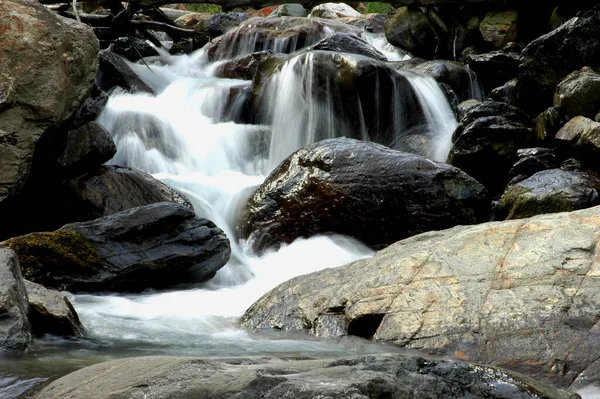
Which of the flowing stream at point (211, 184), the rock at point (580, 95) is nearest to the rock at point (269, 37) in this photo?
the flowing stream at point (211, 184)

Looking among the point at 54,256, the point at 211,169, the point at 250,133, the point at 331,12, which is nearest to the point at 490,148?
the point at 250,133

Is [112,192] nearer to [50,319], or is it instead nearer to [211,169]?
[211,169]

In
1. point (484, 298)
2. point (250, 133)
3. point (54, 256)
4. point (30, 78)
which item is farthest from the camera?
point (250, 133)

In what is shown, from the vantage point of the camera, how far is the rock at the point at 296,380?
2.37 m

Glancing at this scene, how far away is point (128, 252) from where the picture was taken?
670 cm

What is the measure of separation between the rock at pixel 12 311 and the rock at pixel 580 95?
327 inches

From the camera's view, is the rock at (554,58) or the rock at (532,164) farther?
the rock at (554,58)

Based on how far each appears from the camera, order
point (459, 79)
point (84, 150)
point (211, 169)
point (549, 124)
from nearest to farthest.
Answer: point (84, 150) < point (549, 124) < point (211, 169) < point (459, 79)

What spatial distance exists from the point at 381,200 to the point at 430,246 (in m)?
3.23

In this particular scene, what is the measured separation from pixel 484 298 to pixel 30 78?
5.27 meters

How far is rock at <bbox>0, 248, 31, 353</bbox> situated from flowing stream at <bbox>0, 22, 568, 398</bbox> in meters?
0.11

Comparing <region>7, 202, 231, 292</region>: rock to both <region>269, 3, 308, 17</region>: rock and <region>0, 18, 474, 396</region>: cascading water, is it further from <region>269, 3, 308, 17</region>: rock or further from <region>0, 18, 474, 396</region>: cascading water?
<region>269, 3, 308, 17</region>: rock

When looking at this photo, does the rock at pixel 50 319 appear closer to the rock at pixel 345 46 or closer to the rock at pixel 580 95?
the rock at pixel 580 95

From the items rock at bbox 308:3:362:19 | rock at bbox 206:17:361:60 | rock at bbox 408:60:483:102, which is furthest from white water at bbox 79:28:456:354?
rock at bbox 308:3:362:19
